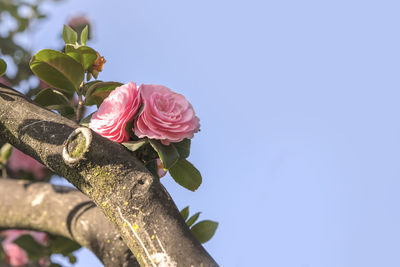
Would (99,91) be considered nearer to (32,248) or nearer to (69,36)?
(69,36)

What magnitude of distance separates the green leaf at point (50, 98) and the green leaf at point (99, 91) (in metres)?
0.09

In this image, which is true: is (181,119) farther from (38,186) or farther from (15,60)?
(15,60)

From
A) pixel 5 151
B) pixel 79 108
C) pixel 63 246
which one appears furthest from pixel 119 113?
pixel 5 151

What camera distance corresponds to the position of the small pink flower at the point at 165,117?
79 cm

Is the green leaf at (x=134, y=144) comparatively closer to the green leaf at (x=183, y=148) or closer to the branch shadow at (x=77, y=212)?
the green leaf at (x=183, y=148)

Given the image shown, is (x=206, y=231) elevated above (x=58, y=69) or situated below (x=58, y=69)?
below

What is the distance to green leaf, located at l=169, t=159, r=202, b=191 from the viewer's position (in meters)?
0.88

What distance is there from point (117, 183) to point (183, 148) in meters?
0.16

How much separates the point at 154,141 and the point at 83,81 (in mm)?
239

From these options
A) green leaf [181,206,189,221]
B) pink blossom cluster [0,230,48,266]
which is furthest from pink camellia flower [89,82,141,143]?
pink blossom cluster [0,230,48,266]

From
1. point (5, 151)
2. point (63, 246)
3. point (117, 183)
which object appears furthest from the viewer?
point (5, 151)

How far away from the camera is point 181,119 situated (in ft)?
2.70

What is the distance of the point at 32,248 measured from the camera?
1.54 metres

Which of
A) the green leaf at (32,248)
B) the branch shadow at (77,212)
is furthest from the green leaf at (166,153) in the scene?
the green leaf at (32,248)
